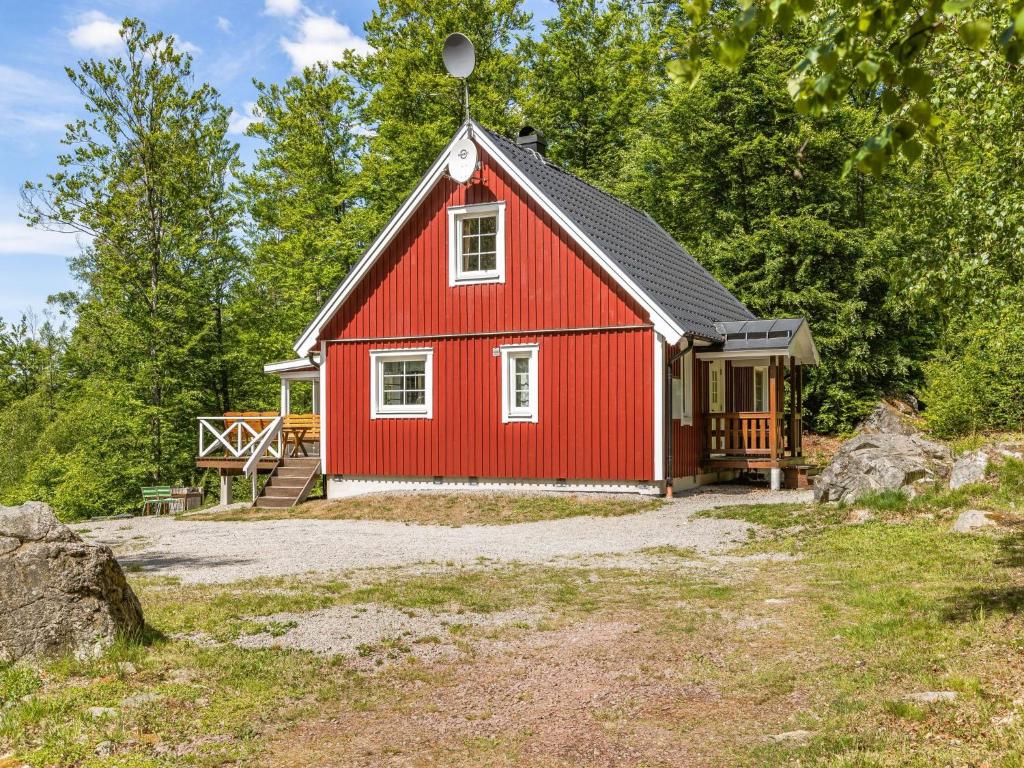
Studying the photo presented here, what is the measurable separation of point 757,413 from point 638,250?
4376mm

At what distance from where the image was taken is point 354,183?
33375 mm

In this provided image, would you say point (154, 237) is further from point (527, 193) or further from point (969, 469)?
point (969, 469)

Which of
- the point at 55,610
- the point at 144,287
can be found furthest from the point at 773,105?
the point at 55,610

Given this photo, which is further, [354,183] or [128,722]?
[354,183]

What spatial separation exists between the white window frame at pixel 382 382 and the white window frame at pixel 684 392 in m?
5.03

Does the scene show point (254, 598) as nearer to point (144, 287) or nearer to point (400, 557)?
point (400, 557)

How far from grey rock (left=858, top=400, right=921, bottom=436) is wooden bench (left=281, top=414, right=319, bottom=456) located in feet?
44.5

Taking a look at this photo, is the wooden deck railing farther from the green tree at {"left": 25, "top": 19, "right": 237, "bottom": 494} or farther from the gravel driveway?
the green tree at {"left": 25, "top": 19, "right": 237, "bottom": 494}

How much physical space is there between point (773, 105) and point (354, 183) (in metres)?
14.7

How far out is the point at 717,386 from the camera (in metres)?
20.6

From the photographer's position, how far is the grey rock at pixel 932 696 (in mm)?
4879

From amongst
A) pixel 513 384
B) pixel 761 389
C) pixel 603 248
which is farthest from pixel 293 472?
pixel 761 389

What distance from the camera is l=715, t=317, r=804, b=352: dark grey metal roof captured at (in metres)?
17.6

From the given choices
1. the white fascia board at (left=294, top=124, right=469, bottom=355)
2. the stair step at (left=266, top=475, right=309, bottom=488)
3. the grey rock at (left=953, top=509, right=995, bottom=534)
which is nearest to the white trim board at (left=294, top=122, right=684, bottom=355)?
the white fascia board at (left=294, top=124, right=469, bottom=355)
